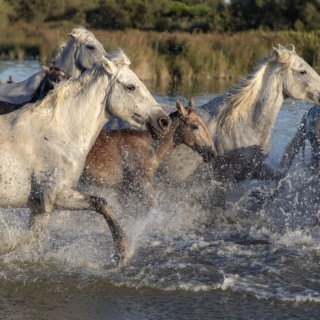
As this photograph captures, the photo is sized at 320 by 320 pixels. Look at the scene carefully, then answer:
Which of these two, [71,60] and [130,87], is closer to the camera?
[130,87]

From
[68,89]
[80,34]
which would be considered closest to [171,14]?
[80,34]

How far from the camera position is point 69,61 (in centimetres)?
1044

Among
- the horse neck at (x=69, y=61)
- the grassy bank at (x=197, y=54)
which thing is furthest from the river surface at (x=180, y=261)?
the grassy bank at (x=197, y=54)

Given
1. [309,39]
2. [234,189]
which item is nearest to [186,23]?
[309,39]

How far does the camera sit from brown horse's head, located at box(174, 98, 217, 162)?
322 inches

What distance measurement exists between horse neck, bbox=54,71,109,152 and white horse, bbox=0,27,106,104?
3.32 meters

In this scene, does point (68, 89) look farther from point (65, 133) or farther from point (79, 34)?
point (79, 34)

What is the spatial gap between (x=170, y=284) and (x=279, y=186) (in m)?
2.58

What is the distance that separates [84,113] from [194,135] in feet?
5.75

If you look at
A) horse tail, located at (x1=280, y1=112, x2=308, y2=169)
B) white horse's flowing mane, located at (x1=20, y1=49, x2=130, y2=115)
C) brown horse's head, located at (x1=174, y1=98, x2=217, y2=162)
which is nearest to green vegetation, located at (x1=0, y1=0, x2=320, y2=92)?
horse tail, located at (x1=280, y1=112, x2=308, y2=169)

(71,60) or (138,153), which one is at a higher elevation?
(71,60)

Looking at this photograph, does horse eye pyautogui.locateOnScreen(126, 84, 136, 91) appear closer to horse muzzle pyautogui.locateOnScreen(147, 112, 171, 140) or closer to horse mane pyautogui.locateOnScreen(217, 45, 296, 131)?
horse muzzle pyautogui.locateOnScreen(147, 112, 171, 140)

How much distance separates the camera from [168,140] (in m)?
→ 8.21

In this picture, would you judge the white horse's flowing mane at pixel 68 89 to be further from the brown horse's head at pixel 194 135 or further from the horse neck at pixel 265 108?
the horse neck at pixel 265 108
